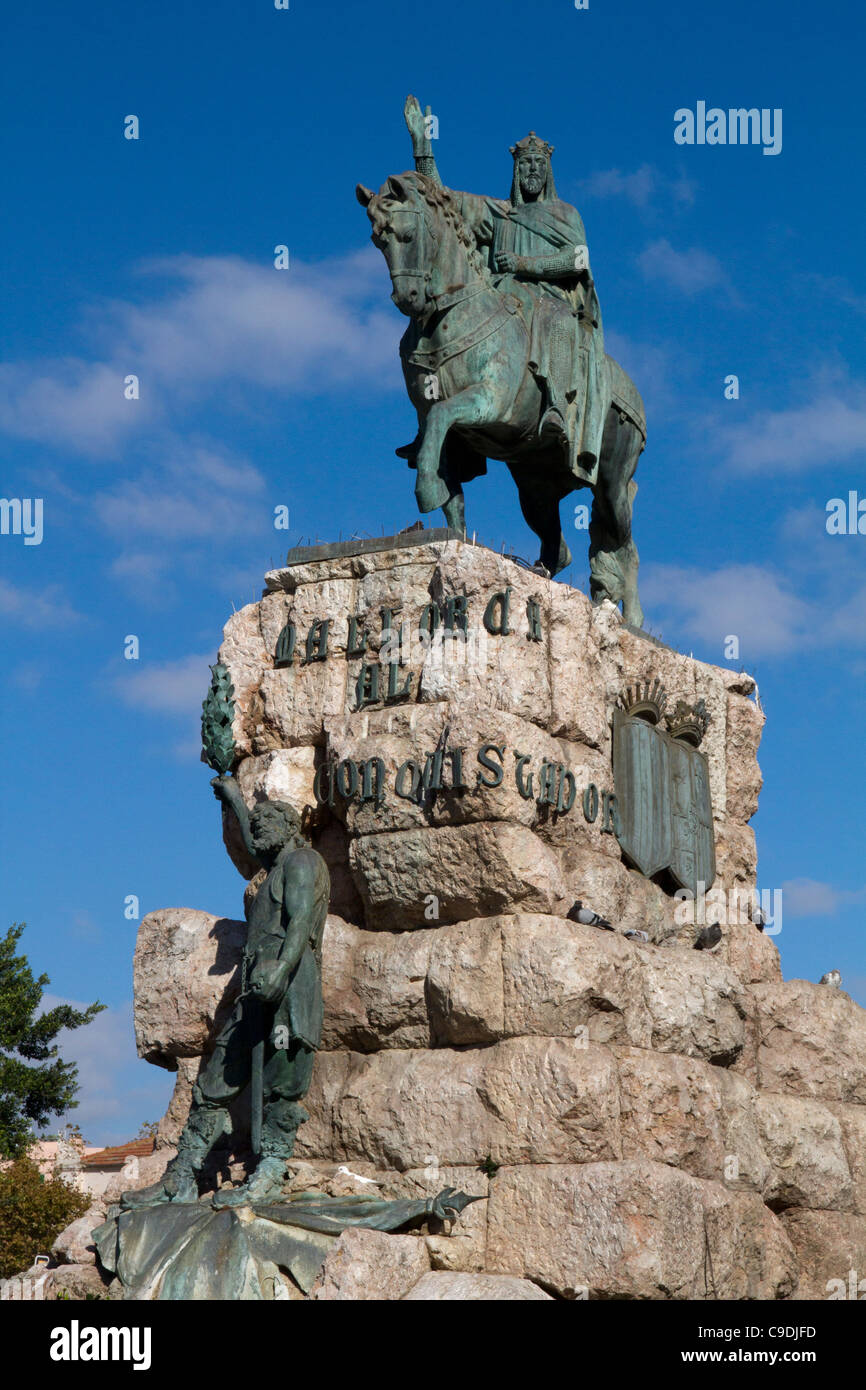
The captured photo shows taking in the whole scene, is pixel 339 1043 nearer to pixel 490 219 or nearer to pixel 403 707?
pixel 403 707

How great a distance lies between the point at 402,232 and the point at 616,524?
3573 millimetres

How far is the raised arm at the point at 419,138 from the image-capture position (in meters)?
13.8

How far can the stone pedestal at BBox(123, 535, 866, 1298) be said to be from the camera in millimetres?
11047

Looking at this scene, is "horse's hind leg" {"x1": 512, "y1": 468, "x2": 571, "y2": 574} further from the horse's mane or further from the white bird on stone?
the white bird on stone

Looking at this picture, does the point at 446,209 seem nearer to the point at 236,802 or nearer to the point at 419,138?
the point at 419,138

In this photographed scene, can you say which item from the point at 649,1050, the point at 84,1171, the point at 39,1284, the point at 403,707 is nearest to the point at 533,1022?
the point at 649,1050

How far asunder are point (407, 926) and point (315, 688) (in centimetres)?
181

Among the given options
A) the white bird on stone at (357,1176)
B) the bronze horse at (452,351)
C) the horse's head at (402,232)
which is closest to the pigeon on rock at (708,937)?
the white bird on stone at (357,1176)

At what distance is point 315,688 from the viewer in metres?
12.8

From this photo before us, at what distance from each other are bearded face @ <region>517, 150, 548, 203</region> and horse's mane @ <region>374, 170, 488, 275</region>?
1.05 meters

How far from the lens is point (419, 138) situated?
13.8m

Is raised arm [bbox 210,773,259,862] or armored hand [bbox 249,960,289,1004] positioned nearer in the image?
armored hand [bbox 249,960,289,1004]

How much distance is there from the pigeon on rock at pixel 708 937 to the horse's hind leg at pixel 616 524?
2.95 meters

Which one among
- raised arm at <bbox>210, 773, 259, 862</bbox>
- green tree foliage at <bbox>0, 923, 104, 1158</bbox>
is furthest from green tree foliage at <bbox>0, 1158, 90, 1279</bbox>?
raised arm at <bbox>210, 773, 259, 862</bbox>
